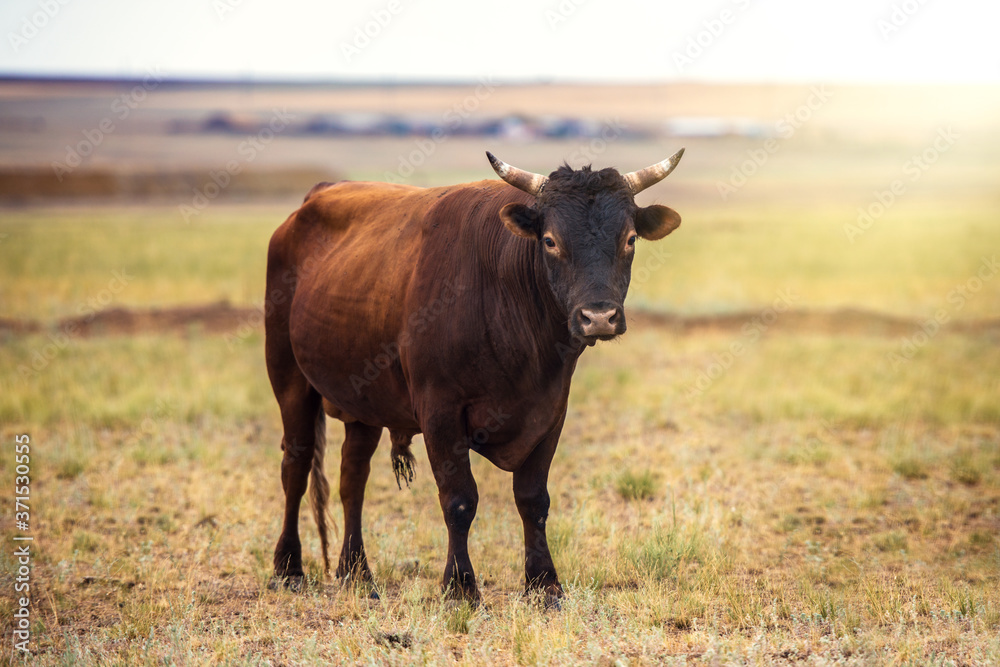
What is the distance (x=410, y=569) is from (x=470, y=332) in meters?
2.18

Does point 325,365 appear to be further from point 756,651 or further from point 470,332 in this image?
point 756,651

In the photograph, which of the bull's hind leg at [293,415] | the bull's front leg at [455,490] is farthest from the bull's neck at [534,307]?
the bull's hind leg at [293,415]

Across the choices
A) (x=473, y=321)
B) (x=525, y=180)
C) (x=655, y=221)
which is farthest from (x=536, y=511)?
(x=525, y=180)

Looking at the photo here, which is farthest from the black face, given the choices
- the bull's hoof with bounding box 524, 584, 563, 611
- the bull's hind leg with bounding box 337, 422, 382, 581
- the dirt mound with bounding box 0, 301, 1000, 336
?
the dirt mound with bounding box 0, 301, 1000, 336

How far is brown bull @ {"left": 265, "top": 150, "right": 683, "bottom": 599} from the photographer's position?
5500mm

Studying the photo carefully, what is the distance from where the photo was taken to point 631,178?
577 centimetres

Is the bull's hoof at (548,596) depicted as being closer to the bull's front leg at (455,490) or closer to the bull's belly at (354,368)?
the bull's front leg at (455,490)

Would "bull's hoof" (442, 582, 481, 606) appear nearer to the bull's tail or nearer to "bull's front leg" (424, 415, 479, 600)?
"bull's front leg" (424, 415, 479, 600)

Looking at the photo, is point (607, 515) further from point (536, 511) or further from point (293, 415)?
point (293, 415)

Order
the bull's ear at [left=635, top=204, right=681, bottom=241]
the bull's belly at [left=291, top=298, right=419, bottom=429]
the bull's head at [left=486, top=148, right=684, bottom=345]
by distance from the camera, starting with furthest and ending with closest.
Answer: the bull's belly at [left=291, top=298, right=419, bottom=429], the bull's ear at [left=635, top=204, right=681, bottom=241], the bull's head at [left=486, top=148, right=684, bottom=345]

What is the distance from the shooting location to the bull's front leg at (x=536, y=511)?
6020mm

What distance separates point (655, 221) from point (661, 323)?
13034 millimetres

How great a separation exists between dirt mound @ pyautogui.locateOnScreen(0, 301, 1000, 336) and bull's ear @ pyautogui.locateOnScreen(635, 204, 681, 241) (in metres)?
11.8

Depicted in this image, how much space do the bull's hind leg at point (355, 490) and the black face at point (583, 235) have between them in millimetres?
2416
